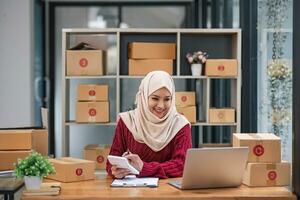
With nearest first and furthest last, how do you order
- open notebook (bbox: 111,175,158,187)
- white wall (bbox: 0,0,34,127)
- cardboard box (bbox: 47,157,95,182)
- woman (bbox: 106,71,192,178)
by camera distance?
open notebook (bbox: 111,175,158,187) < cardboard box (bbox: 47,157,95,182) < woman (bbox: 106,71,192,178) < white wall (bbox: 0,0,34,127)

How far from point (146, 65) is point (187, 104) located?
1.61 feet

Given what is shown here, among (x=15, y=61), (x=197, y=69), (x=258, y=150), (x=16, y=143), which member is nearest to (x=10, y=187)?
(x=16, y=143)

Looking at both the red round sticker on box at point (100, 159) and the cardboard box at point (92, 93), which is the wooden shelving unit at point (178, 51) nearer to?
the cardboard box at point (92, 93)

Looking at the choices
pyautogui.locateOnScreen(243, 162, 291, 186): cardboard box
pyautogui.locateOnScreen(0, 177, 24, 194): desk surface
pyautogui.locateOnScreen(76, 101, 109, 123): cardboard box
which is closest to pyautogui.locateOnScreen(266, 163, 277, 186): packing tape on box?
pyautogui.locateOnScreen(243, 162, 291, 186): cardboard box

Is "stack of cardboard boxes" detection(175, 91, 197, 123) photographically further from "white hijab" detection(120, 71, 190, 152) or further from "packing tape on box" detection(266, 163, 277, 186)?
"packing tape on box" detection(266, 163, 277, 186)

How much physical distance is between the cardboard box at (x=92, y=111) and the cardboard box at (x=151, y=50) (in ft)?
1.62

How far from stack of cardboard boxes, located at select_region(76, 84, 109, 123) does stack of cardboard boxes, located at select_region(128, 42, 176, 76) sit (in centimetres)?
31

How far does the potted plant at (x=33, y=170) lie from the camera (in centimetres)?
228

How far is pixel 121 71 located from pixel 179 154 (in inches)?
75.4

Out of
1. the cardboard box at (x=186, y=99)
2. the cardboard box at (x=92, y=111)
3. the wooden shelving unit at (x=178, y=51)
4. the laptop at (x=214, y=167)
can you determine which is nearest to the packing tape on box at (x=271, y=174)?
the laptop at (x=214, y=167)

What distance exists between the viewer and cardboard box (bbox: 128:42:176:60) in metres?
4.47

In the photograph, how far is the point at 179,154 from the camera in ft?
9.37

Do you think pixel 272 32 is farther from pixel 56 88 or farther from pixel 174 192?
pixel 56 88

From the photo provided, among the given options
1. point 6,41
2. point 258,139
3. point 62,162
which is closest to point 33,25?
point 6,41
